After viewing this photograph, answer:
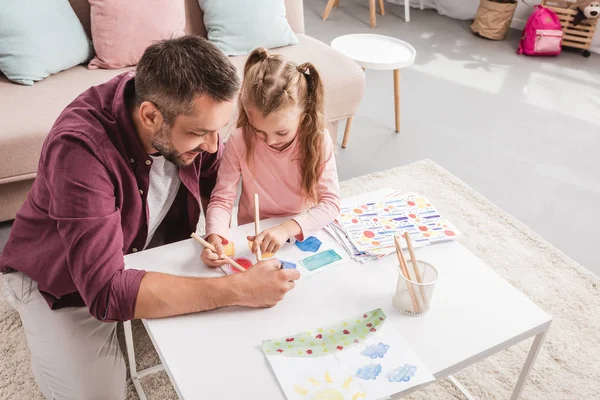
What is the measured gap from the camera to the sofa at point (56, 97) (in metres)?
1.80

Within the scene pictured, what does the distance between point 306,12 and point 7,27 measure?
2769 millimetres

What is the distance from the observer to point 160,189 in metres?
1.38

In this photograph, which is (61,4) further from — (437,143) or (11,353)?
(437,143)

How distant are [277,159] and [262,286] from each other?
454 mm

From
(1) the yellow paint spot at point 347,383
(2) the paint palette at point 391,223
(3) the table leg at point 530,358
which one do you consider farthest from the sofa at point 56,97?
(1) the yellow paint spot at point 347,383

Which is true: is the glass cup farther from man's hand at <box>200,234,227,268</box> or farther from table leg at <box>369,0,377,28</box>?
table leg at <box>369,0,377,28</box>

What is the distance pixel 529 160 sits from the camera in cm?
263

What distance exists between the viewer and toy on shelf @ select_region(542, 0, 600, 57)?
12.0ft

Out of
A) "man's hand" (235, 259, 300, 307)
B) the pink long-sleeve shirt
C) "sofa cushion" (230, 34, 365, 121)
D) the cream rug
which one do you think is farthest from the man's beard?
"sofa cushion" (230, 34, 365, 121)

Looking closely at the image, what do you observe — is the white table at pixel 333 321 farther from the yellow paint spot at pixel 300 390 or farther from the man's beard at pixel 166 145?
the man's beard at pixel 166 145

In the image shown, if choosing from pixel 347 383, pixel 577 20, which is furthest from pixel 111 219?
pixel 577 20

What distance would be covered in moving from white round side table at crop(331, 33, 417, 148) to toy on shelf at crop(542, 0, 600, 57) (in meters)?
1.70

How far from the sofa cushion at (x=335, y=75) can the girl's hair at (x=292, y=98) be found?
31.1 inches

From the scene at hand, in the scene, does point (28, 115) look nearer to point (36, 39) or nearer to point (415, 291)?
point (36, 39)
